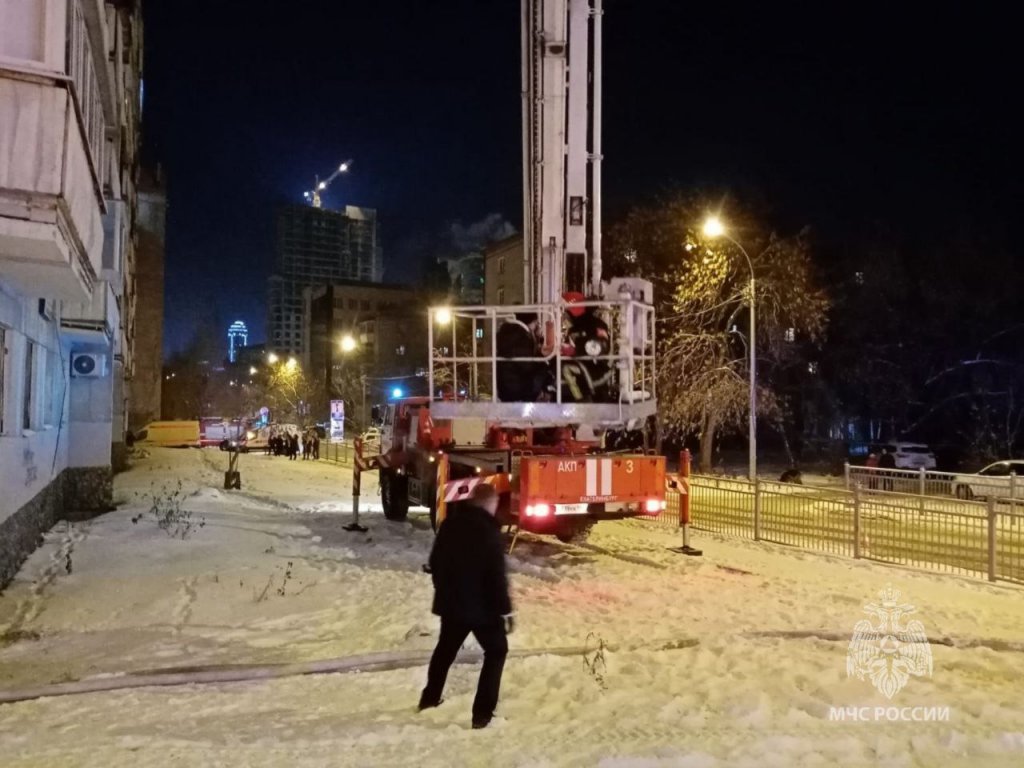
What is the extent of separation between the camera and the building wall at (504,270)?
61.7 metres

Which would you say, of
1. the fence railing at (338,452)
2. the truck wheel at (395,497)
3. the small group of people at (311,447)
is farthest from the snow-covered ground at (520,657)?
the small group of people at (311,447)

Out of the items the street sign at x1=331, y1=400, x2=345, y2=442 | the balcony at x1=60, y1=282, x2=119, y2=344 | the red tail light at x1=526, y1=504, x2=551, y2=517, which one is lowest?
the red tail light at x1=526, y1=504, x2=551, y2=517

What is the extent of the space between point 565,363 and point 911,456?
27.7 meters

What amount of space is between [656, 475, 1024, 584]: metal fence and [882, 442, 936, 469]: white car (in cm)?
2021

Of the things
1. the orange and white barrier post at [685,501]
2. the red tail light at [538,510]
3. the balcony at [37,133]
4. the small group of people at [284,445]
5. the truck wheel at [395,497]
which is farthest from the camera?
the small group of people at [284,445]

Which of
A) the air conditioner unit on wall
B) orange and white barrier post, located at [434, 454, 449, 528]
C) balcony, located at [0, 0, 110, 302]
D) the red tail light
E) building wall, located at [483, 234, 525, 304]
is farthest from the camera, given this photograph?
building wall, located at [483, 234, 525, 304]

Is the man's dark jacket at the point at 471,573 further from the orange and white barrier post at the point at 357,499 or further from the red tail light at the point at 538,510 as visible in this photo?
the orange and white barrier post at the point at 357,499

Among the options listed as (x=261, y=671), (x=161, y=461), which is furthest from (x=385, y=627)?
(x=161, y=461)

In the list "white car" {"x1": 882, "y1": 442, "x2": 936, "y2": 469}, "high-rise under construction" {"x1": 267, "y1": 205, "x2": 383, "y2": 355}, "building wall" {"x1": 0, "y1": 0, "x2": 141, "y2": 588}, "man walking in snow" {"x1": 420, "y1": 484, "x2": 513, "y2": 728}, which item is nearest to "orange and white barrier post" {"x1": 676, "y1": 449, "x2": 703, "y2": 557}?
"man walking in snow" {"x1": 420, "y1": 484, "x2": 513, "y2": 728}

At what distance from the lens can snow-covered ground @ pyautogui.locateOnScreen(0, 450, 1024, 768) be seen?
16.6 ft

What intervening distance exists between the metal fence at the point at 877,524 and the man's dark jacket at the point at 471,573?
845 cm

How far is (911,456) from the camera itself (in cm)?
3356

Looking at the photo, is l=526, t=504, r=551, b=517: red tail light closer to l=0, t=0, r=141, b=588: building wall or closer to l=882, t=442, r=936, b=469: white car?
l=0, t=0, r=141, b=588: building wall

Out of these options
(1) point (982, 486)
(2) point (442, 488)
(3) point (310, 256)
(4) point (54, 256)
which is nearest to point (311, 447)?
(1) point (982, 486)
